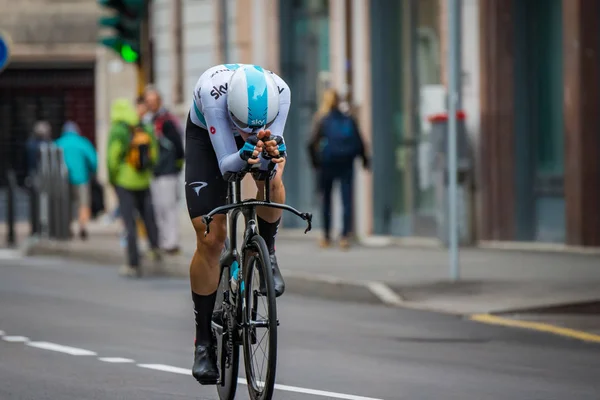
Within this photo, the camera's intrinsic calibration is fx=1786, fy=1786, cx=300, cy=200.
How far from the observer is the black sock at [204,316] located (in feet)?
26.7

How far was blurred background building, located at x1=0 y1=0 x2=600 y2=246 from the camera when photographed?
17.9 metres

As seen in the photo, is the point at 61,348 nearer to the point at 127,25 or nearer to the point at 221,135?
the point at 221,135

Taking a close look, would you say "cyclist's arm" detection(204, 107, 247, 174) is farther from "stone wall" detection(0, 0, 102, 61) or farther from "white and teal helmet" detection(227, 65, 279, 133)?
"stone wall" detection(0, 0, 102, 61)

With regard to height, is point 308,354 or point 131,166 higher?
point 131,166

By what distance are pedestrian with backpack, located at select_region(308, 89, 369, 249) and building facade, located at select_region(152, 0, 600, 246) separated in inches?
→ 36.8

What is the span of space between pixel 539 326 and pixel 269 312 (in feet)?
16.3

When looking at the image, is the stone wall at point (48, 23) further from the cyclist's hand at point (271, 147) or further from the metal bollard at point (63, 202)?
the cyclist's hand at point (271, 147)

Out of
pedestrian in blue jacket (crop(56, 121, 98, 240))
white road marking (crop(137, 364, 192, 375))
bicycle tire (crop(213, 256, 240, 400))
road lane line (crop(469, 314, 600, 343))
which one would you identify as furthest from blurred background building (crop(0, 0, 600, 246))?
bicycle tire (crop(213, 256, 240, 400))

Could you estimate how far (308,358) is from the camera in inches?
405

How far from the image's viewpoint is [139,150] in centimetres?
1714

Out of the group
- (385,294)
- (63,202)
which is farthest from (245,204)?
(63,202)

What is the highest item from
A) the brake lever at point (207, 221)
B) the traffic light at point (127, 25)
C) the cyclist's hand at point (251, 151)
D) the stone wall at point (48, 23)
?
the stone wall at point (48, 23)

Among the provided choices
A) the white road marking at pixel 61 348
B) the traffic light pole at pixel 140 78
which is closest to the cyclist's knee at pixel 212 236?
the white road marking at pixel 61 348

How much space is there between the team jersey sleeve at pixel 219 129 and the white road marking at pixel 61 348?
3.22 metres
